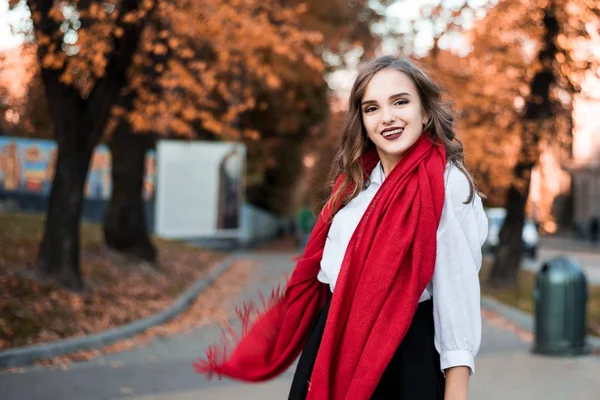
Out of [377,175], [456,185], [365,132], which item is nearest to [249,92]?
[365,132]

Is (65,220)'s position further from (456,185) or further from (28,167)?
(28,167)

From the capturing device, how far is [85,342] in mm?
8672

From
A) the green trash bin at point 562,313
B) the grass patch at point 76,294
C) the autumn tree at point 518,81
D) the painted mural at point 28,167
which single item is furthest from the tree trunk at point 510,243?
the painted mural at point 28,167

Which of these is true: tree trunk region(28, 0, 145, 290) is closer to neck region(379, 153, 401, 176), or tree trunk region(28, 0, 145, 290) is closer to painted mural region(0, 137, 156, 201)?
neck region(379, 153, 401, 176)

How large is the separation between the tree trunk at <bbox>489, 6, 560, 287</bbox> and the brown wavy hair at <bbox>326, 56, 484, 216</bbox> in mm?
12088

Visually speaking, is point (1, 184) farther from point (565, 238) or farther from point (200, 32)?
point (565, 238)

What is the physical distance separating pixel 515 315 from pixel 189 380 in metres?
6.19

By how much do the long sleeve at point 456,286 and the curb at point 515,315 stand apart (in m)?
7.42

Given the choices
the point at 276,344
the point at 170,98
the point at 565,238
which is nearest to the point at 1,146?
the point at 170,98

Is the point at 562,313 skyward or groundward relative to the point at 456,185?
groundward

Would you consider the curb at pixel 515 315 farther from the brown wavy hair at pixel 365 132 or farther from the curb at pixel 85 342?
the brown wavy hair at pixel 365 132

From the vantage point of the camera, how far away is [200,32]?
12.6 meters

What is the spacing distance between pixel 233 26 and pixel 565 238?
144 ft

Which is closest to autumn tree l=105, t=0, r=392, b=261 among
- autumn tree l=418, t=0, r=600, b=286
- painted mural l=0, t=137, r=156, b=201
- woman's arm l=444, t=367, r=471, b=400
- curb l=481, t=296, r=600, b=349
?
autumn tree l=418, t=0, r=600, b=286
